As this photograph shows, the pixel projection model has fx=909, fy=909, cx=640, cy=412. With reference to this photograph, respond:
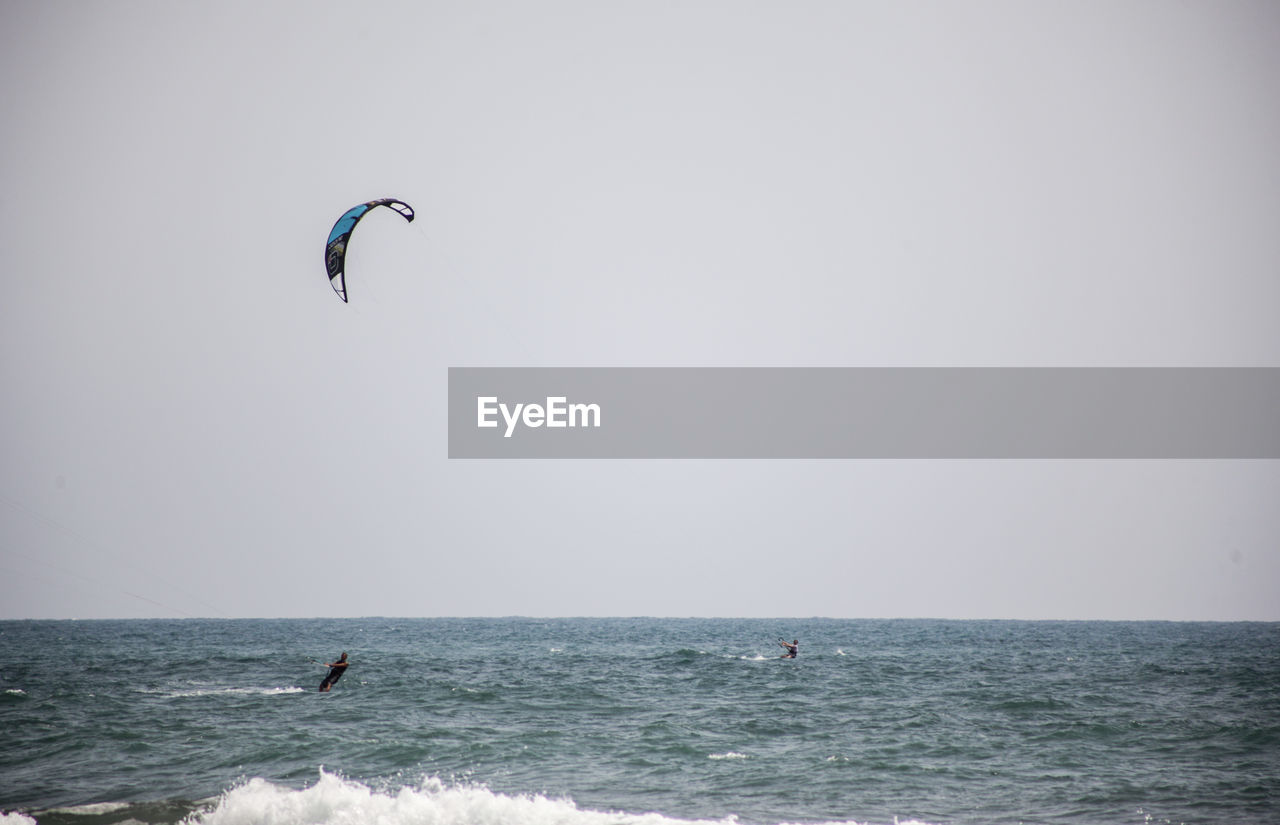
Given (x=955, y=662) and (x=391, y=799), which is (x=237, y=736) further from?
(x=955, y=662)

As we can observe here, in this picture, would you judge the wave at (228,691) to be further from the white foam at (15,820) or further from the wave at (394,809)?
the white foam at (15,820)

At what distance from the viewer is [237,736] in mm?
21672

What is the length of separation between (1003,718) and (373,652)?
3650 centimetres

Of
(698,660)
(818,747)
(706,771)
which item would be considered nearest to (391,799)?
(706,771)

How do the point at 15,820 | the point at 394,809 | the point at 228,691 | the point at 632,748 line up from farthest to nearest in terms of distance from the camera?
the point at 228,691, the point at 632,748, the point at 394,809, the point at 15,820

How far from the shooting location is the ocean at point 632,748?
1625 centimetres

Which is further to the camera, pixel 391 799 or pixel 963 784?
pixel 963 784

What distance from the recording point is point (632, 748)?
2084cm

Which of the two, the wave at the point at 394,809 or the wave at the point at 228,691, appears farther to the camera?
the wave at the point at 228,691

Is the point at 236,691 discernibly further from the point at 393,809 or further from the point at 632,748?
the point at 393,809

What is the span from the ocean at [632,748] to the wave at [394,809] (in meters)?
0.04

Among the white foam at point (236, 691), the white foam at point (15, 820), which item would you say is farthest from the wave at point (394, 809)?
the white foam at point (236, 691)

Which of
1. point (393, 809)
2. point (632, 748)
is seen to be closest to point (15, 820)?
point (393, 809)

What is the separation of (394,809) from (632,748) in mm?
6284
